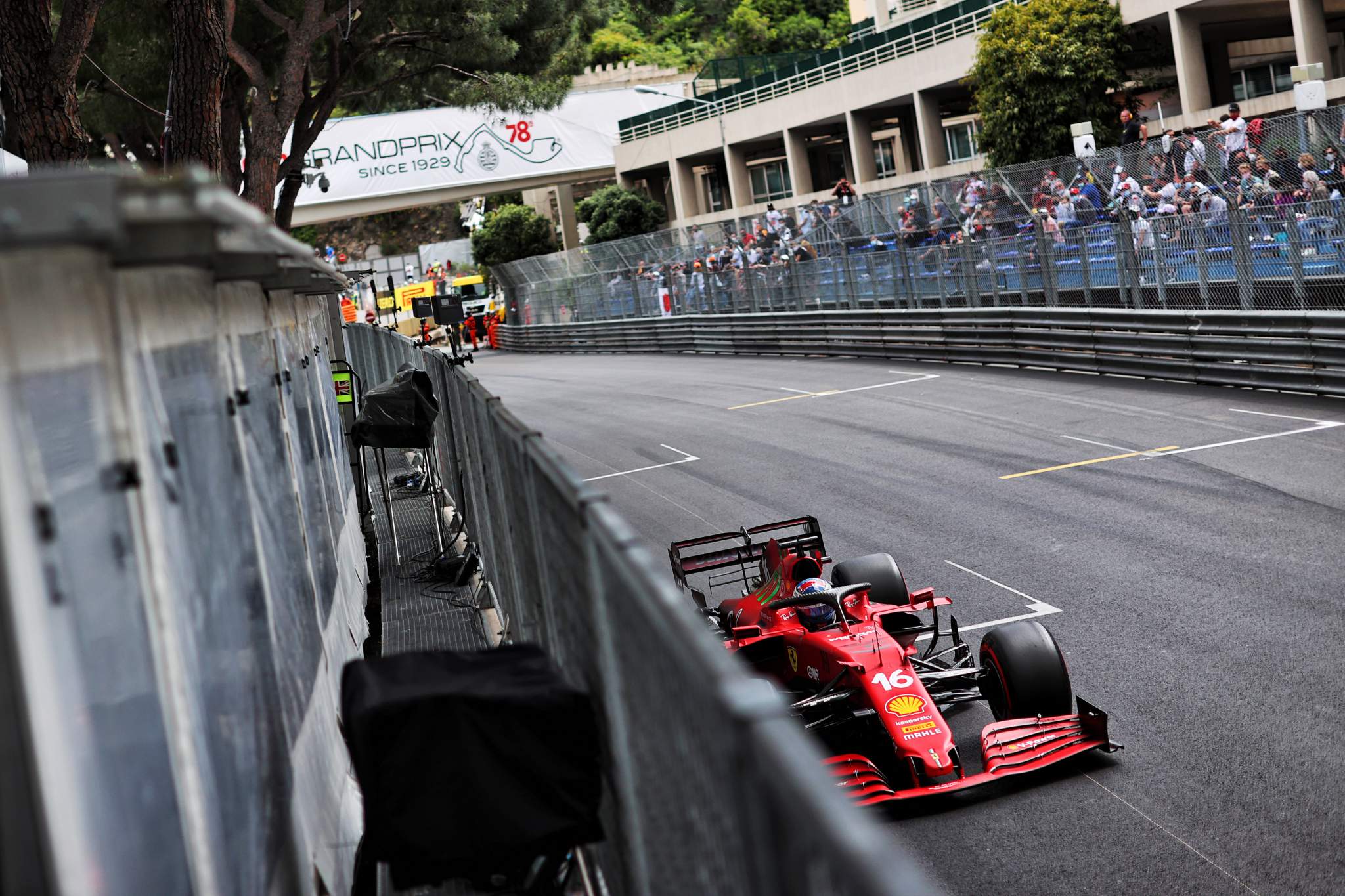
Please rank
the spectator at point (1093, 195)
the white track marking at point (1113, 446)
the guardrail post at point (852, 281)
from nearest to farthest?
1. the white track marking at point (1113, 446)
2. the spectator at point (1093, 195)
3. the guardrail post at point (852, 281)

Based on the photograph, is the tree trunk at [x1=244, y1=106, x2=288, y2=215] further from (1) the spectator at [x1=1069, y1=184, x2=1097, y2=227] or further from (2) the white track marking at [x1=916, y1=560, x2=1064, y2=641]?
(2) the white track marking at [x1=916, y1=560, x2=1064, y2=641]

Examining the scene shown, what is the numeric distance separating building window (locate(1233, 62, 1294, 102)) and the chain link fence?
19.3 metres

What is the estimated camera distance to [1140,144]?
66.8ft

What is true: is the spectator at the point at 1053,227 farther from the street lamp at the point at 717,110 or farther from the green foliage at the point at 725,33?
the green foliage at the point at 725,33

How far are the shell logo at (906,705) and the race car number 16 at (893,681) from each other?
0.06 metres

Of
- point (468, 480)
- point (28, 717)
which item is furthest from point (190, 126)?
point (28, 717)

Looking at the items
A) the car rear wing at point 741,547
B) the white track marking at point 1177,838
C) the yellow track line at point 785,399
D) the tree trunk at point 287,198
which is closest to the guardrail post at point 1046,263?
the yellow track line at point 785,399

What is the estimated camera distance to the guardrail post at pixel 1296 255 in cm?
1667

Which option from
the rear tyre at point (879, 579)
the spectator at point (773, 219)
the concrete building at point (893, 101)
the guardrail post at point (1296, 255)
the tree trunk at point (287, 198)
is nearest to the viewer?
the rear tyre at point (879, 579)

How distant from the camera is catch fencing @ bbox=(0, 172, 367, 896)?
8.56 feet

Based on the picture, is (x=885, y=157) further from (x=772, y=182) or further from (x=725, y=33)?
(x=725, y=33)

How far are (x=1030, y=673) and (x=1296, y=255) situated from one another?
38.1ft

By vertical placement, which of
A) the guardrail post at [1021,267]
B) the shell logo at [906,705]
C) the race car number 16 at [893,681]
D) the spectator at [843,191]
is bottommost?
the shell logo at [906,705]

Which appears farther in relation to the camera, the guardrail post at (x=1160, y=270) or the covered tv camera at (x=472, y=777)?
the guardrail post at (x=1160, y=270)
